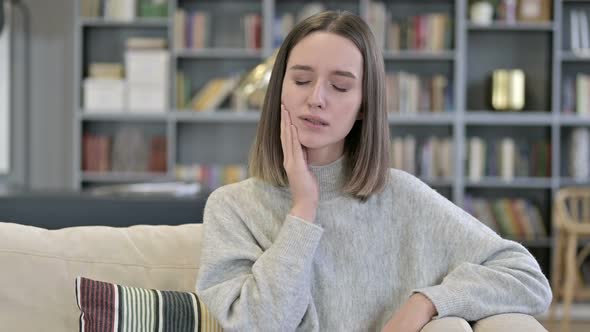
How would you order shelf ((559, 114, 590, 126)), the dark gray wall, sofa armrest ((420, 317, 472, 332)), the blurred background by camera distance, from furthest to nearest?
the dark gray wall, the blurred background, shelf ((559, 114, 590, 126)), sofa armrest ((420, 317, 472, 332))

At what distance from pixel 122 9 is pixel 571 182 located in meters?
2.92

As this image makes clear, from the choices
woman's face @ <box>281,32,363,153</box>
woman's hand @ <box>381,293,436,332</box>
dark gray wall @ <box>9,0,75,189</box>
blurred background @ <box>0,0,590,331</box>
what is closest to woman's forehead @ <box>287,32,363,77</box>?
woman's face @ <box>281,32,363,153</box>

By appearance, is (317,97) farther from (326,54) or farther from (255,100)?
(255,100)

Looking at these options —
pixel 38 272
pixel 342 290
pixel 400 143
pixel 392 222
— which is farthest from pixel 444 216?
pixel 400 143

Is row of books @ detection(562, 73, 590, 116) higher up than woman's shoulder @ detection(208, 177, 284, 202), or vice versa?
row of books @ detection(562, 73, 590, 116)

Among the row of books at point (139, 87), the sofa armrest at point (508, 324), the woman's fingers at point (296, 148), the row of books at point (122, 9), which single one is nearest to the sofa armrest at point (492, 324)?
the sofa armrest at point (508, 324)

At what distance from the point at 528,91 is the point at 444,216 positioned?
13.6 ft

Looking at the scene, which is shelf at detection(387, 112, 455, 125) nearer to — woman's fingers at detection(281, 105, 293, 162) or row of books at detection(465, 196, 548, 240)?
row of books at detection(465, 196, 548, 240)

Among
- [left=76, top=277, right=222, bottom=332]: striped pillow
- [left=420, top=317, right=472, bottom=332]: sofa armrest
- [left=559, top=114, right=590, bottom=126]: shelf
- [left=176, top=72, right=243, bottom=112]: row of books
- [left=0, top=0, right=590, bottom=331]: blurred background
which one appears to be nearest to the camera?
[left=420, top=317, right=472, bottom=332]: sofa armrest

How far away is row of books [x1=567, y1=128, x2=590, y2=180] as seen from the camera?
571 centimetres

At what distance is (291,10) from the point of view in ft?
19.6

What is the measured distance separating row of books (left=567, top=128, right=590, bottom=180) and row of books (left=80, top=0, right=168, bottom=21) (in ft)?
8.51

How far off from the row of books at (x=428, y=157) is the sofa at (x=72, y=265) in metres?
Answer: 3.76

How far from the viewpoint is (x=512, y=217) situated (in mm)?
5809
